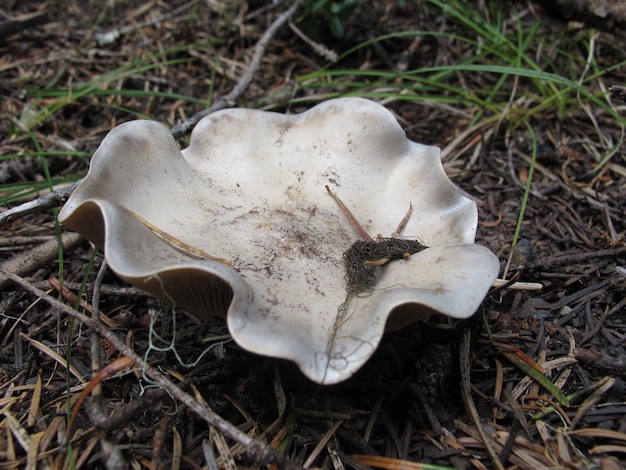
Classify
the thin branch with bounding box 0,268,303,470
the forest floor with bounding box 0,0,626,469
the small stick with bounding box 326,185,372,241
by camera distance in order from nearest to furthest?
the thin branch with bounding box 0,268,303,470, the forest floor with bounding box 0,0,626,469, the small stick with bounding box 326,185,372,241

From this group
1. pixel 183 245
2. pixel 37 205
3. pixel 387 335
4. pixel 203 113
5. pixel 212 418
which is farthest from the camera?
pixel 203 113

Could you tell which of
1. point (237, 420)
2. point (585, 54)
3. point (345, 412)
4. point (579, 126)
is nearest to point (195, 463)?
point (237, 420)

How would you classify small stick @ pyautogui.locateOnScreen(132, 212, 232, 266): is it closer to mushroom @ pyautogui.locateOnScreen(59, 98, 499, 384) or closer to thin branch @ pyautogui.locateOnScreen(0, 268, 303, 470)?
mushroom @ pyautogui.locateOnScreen(59, 98, 499, 384)

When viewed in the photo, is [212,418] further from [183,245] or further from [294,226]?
[294,226]

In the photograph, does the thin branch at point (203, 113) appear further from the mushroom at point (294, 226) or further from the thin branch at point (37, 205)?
the mushroom at point (294, 226)

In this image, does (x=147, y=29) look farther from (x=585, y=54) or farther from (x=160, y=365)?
(x=585, y=54)

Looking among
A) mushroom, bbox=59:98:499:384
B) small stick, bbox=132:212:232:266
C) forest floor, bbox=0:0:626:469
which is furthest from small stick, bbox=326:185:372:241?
small stick, bbox=132:212:232:266

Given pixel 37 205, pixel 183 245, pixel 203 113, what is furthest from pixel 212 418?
pixel 203 113

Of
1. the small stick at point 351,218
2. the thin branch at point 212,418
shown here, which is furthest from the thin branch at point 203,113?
the small stick at point 351,218

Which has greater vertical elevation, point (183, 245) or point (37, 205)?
point (183, 245)
